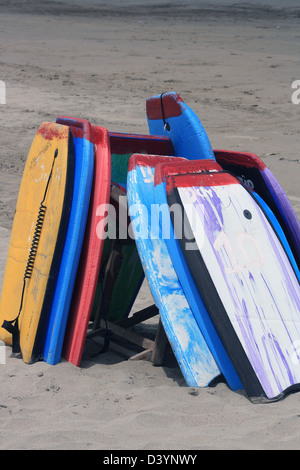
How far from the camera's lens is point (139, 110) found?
10.0 metres

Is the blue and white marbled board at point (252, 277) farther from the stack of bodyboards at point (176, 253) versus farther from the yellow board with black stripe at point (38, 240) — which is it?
the yellow board with black stripe at point (38, 240)

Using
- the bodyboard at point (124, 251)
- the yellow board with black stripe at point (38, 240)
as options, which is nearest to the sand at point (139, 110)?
the yellow board with black stripe at point (38, 240)

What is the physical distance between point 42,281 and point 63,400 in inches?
23.2

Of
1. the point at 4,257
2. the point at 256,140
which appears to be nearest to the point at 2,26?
the point at 256,140

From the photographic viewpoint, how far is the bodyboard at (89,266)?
3379 millimetres

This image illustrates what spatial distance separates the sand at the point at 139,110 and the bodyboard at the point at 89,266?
129mm

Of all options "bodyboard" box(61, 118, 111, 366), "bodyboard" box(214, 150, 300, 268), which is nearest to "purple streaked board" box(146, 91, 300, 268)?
"bodyboard" box(214, 150, 300, 268)

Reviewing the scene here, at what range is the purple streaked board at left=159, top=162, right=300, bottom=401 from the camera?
10.0 ft

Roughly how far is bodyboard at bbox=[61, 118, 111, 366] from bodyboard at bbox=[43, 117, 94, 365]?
0.04 m

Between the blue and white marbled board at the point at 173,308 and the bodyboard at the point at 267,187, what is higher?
the bodyboard at the point at 267,187

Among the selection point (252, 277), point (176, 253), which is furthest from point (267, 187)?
point (176, 253)

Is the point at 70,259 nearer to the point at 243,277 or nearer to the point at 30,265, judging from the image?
the point at 30,265

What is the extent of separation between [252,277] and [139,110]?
7.01 metres
